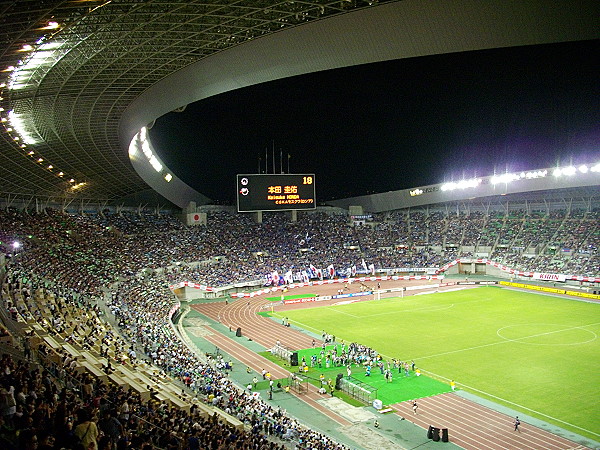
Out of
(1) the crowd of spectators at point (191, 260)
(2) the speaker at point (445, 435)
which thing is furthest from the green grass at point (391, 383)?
(1) the crowd of spectators at point (191, 260)

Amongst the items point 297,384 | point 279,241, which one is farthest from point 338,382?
point 279,241

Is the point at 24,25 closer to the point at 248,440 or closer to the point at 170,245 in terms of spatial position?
the point at 248,440

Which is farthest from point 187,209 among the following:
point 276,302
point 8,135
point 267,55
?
point 267,55

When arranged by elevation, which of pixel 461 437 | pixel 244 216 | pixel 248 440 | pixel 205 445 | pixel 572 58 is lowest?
pixel 461 437

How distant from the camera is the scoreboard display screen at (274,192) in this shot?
6078cm

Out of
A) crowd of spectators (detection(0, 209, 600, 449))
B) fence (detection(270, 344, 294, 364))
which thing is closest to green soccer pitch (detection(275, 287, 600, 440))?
fence (detection(270, 344, 294, 364))

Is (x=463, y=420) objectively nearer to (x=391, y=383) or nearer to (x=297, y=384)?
(x=391, y=383)

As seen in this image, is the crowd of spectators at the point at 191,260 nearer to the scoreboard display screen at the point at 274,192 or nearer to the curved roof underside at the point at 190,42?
the scoreboard display screen at the point at 274,192

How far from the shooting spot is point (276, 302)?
54438 millimetres

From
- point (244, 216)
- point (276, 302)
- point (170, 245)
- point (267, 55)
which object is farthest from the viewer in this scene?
point (244, 216)

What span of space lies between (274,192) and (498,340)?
3212cm

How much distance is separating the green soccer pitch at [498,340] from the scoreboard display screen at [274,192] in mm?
15231

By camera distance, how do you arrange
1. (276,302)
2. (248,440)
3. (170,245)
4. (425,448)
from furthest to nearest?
1. (170,245)
2. (276,302)
3. (425,448)
4. (248,440)

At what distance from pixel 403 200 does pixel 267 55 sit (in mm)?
57313
